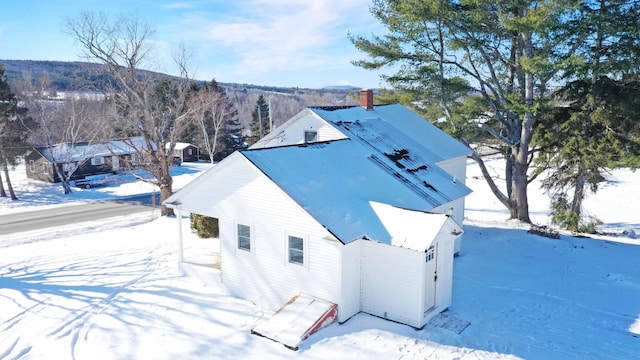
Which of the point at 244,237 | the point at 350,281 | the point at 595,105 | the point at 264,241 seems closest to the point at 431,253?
the point at 350,281

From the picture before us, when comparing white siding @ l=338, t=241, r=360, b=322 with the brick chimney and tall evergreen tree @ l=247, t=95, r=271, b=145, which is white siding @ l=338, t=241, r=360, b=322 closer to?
the brick chimney

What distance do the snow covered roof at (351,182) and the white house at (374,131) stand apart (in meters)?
1.05

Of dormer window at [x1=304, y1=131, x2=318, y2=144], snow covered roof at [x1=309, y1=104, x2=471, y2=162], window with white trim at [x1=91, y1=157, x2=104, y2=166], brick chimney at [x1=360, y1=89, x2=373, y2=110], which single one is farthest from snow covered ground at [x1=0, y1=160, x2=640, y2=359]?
window with white trim at [x1=91, y1=157, x2=104, y2=166]

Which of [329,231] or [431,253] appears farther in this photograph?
[431,253]

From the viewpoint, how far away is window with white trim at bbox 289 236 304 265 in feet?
40.4

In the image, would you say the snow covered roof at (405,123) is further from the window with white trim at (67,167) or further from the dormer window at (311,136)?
the window with white trim at (67,167)

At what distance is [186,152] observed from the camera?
186 feet

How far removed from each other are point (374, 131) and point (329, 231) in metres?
8.73

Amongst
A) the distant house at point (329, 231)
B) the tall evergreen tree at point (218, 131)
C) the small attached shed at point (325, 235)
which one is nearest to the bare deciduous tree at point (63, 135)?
the tall evergreen tree at point (218, 131)

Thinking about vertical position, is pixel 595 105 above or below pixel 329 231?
above

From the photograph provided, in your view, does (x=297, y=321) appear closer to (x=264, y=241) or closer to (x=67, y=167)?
(x=264, y=241)

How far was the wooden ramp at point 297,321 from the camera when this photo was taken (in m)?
10.8

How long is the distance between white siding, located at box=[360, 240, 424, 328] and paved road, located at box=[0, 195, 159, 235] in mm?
23521

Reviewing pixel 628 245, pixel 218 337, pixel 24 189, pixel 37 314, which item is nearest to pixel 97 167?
pixel 24 189
